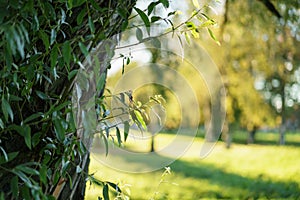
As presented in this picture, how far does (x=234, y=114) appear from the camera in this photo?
1187 cm

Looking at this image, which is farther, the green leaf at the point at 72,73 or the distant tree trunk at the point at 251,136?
the distant tree trunk at the point at 251,136

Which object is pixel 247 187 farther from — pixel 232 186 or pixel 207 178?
pixel 207 178

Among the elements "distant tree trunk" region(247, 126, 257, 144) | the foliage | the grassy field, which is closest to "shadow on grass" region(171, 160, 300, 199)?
the grassy field

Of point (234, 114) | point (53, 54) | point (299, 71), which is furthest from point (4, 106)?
point (234, 114)

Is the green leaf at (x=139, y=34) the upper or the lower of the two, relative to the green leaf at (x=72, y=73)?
upper

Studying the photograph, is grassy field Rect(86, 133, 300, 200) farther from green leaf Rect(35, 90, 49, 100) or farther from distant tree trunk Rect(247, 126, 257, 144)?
distant tree trunk Rect(247, 126, 257, 144)

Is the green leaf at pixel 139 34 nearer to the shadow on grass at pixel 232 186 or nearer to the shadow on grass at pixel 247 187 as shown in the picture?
the shadow on grass at pixel 232 186

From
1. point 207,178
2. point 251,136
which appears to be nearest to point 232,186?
point 207,178

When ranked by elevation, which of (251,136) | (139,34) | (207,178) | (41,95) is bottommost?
(207,178)

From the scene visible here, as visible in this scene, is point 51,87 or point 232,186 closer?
point 51,87

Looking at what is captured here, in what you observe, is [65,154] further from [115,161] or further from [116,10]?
[115,161]

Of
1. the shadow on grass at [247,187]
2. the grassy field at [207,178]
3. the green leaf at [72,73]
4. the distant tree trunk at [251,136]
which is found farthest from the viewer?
the distant tree trunk at [251,136]

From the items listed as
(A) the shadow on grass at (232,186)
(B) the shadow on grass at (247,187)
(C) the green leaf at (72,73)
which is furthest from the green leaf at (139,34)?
(B) the shadow on grass at (247,187)

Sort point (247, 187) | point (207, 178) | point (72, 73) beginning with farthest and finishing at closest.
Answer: point (207, 178), point (247, 187), point (72, 73)
